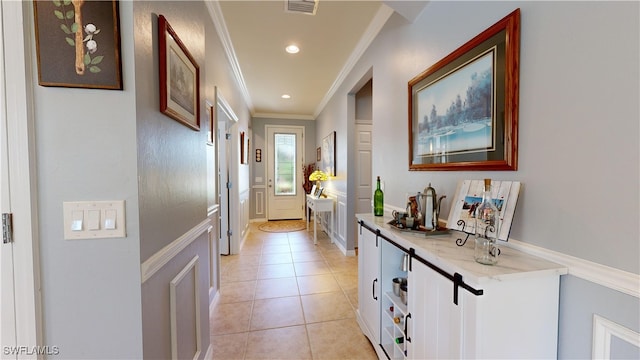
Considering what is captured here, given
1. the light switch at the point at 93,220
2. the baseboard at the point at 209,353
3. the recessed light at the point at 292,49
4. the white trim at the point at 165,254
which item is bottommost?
the baseboard at the point at 209,353

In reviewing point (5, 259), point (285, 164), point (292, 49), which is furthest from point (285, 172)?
point (5, 259)

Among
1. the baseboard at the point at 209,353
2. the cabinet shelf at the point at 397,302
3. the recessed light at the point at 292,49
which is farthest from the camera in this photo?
the recessed light at the point at 292,49

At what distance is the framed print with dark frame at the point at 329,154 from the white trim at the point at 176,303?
3.01 metres

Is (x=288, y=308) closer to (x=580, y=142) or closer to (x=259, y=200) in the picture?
(x=580, y=142)

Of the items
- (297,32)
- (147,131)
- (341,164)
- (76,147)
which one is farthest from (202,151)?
(341,164)

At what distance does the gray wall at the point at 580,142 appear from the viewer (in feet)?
2.34

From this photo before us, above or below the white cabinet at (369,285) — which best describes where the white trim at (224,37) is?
above

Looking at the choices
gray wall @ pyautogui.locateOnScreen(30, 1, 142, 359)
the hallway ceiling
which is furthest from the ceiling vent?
gray wall @ pyautogui.locateOnScreen(30, 1, 142, 359)

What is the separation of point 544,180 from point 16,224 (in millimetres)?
1777

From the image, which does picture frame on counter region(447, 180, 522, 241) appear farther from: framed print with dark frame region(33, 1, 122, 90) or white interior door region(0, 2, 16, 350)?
white interior door region(0, 2, 16, 350)

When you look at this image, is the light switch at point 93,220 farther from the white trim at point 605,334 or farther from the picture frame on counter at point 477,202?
the white trim at point 605,334

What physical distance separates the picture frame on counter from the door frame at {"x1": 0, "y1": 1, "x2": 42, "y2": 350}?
63.8 inches

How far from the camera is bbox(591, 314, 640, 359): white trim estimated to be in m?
0.72

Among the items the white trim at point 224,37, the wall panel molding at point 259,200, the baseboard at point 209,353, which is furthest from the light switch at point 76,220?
the wall panel molding at point 259,200
